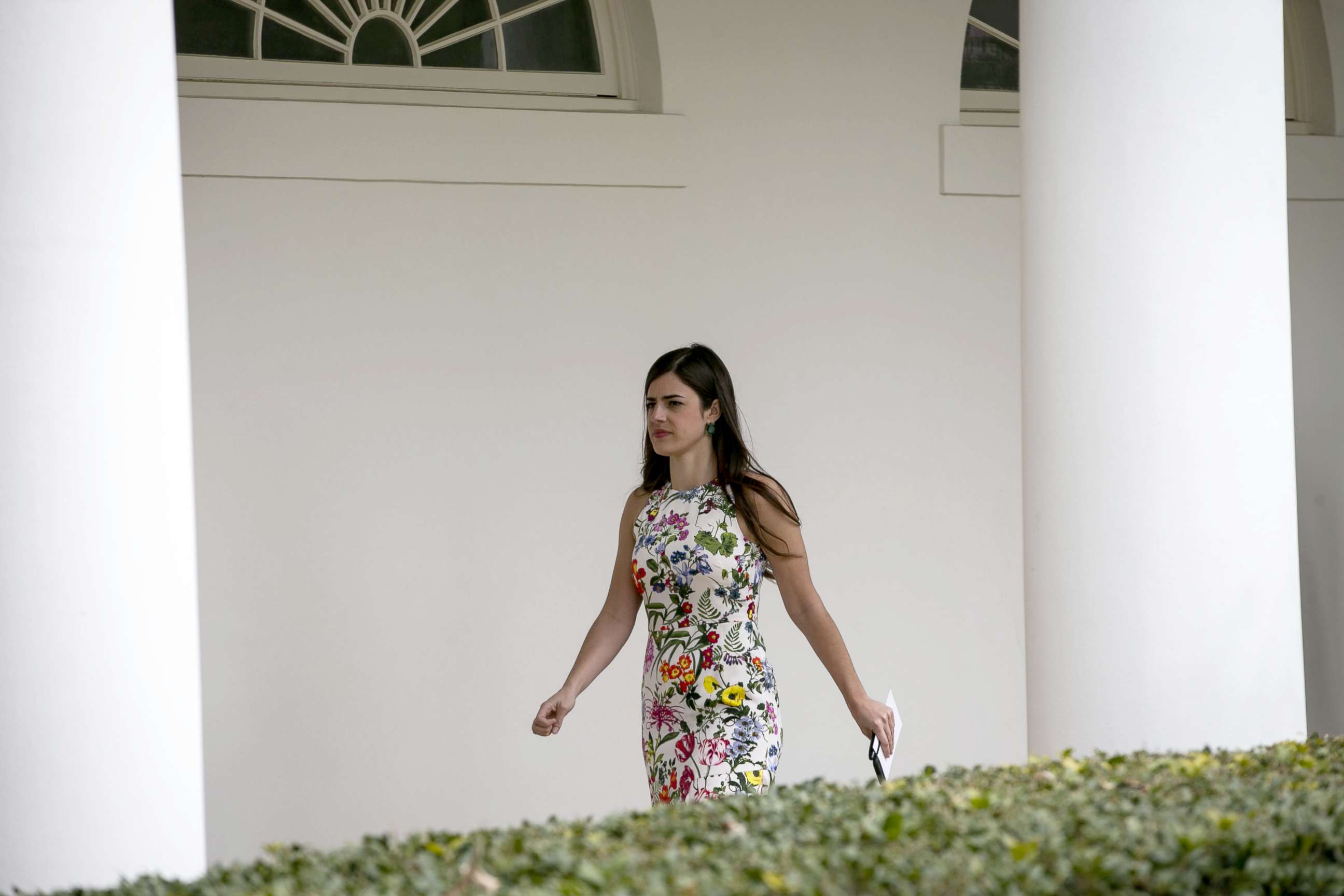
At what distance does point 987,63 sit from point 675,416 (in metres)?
3.11

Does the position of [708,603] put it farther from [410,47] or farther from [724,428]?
[410,47]

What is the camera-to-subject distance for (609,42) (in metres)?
5.83

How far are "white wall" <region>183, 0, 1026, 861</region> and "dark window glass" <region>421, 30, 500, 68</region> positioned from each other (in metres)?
0.35

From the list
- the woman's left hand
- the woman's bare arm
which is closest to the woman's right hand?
the woman's bare arm

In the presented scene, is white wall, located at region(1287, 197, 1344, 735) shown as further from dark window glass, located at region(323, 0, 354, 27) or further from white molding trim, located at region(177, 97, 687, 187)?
dark window glass, located at region(323, 0, 354, 27)

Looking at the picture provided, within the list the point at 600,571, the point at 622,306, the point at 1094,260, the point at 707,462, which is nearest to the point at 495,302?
the point at 622,306

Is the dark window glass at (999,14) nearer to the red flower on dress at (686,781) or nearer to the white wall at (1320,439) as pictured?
the white wall at (1320,439)

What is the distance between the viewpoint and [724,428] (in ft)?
13.5

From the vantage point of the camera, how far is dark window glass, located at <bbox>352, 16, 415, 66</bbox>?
562 centimetres

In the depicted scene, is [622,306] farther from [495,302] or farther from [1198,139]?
[1198,139]

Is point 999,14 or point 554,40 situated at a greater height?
point 999,14

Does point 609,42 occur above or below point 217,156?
above

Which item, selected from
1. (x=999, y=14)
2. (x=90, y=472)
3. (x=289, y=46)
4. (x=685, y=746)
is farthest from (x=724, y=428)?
(x=999, y=14)

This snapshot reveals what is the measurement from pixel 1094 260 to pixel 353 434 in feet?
10.6
